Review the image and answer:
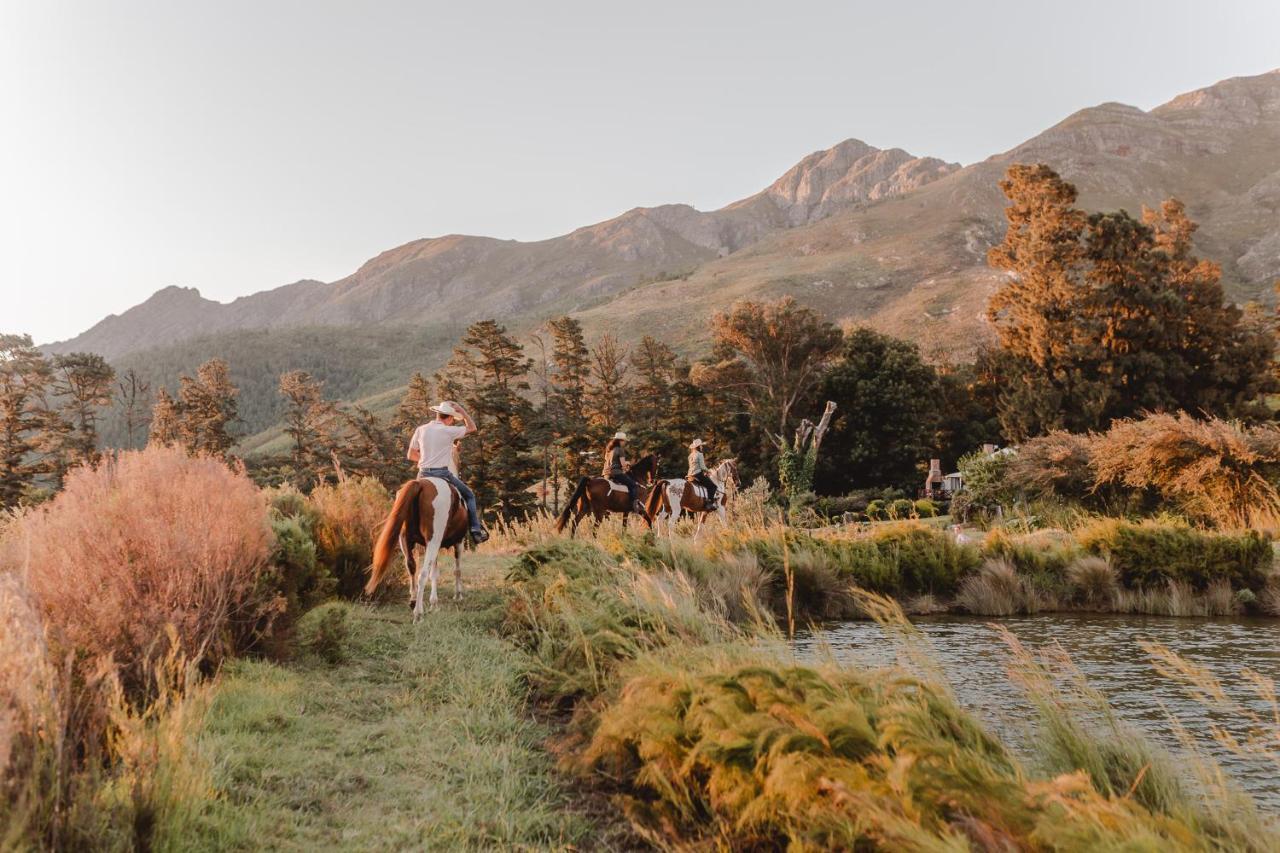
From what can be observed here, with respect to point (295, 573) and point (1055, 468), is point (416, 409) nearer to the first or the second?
point (1055, 468)

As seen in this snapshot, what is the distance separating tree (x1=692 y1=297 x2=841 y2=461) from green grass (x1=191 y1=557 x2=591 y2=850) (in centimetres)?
3353

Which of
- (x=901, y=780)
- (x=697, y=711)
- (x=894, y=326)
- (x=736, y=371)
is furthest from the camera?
(x=894, y=326)

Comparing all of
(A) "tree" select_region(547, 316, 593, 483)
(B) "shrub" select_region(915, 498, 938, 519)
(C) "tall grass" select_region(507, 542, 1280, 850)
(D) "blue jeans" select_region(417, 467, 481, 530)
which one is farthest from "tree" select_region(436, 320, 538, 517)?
(C) "tall grass" select_region(507, 542, 1280, 850)

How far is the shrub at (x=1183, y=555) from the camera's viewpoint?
1122 centimetres

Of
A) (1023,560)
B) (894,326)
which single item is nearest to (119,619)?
(1023,560)

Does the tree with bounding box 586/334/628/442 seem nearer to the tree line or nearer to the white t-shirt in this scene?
the tree line

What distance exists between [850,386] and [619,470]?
24.7m

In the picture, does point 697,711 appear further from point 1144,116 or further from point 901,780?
point 1144,116

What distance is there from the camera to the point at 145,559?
524 cm

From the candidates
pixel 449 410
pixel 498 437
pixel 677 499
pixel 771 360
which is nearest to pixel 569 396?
pixel 498 437

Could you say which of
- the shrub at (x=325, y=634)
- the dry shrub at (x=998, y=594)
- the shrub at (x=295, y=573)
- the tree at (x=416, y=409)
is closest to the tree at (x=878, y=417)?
the dry shrub at (x=998, y=594)

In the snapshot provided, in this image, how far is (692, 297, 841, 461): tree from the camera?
1523 inches

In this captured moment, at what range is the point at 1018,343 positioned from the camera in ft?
101

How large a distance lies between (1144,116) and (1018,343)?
224 meters
